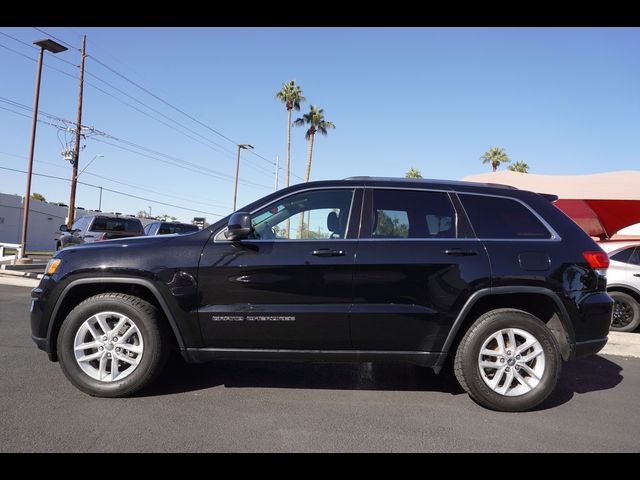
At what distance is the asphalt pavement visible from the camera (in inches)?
118

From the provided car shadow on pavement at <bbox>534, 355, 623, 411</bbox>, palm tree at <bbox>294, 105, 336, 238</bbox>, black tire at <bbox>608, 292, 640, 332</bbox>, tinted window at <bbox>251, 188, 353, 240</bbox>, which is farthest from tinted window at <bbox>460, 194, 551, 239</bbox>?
palm tree at <bbox>294, 105, 336, 238</bbox>

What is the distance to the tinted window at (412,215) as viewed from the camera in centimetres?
381

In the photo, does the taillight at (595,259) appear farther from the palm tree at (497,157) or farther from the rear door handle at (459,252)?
the palm tree at (497,157)

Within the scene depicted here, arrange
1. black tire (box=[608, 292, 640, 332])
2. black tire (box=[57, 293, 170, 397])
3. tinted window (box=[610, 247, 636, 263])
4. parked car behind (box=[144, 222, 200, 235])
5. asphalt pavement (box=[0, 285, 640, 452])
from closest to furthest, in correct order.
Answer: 1. asphalt pavement (box=[0, 285, 640, 452])
2. black tire (box=[57, 293, 170, 397])
3. black tire (box=[608, 292, 640, 332])
4. tinted window (box=[610, 247, 636, 263])
5. parked car behind (box=[144, 222, 200, 235])

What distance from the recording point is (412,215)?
153 inches

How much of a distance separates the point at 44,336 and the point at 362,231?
281 centimetres

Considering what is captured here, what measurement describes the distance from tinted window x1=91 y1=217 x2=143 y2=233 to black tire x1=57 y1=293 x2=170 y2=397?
9.97 metres

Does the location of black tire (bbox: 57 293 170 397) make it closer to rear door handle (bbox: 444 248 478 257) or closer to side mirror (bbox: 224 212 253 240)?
side mirror (bbox: 224 212 253 240)

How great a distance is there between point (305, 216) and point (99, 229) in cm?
1085

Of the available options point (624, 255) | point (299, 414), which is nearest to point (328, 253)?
point (299, 414)

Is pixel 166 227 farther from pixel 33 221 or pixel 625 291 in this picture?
pixel 33 221

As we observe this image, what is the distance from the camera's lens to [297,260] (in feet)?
11.9
